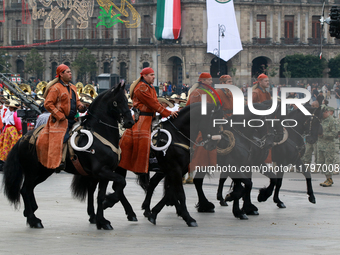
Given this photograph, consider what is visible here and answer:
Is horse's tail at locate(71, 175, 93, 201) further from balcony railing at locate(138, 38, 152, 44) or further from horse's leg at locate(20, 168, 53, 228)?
balcony railing at locate(138, 38, 152, 44)

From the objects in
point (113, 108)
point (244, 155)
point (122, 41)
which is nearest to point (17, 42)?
point (122, 41)

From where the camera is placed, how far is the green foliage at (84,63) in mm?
65188

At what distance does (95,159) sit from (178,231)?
157 centimetres

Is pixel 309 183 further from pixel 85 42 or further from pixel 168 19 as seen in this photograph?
pixel 85 42

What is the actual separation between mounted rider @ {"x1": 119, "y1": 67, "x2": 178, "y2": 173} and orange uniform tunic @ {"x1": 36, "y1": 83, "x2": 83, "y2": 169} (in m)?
1.06

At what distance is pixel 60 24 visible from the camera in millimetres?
64562

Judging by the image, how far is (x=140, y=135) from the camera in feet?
32.7

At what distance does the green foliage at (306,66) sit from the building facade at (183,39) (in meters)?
1.82

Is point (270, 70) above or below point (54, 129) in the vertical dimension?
above

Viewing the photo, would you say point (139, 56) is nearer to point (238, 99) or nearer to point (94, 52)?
point (94, 52)

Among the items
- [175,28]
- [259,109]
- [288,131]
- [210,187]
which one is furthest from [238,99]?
[175,28]

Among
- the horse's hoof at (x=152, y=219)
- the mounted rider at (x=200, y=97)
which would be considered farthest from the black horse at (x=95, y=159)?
A: the mounted rider at (x=200, y=97)

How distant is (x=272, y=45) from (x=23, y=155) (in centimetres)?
5654

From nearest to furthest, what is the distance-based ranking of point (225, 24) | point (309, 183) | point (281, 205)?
point (281, 205), point (309, 183), point (225, 24)
